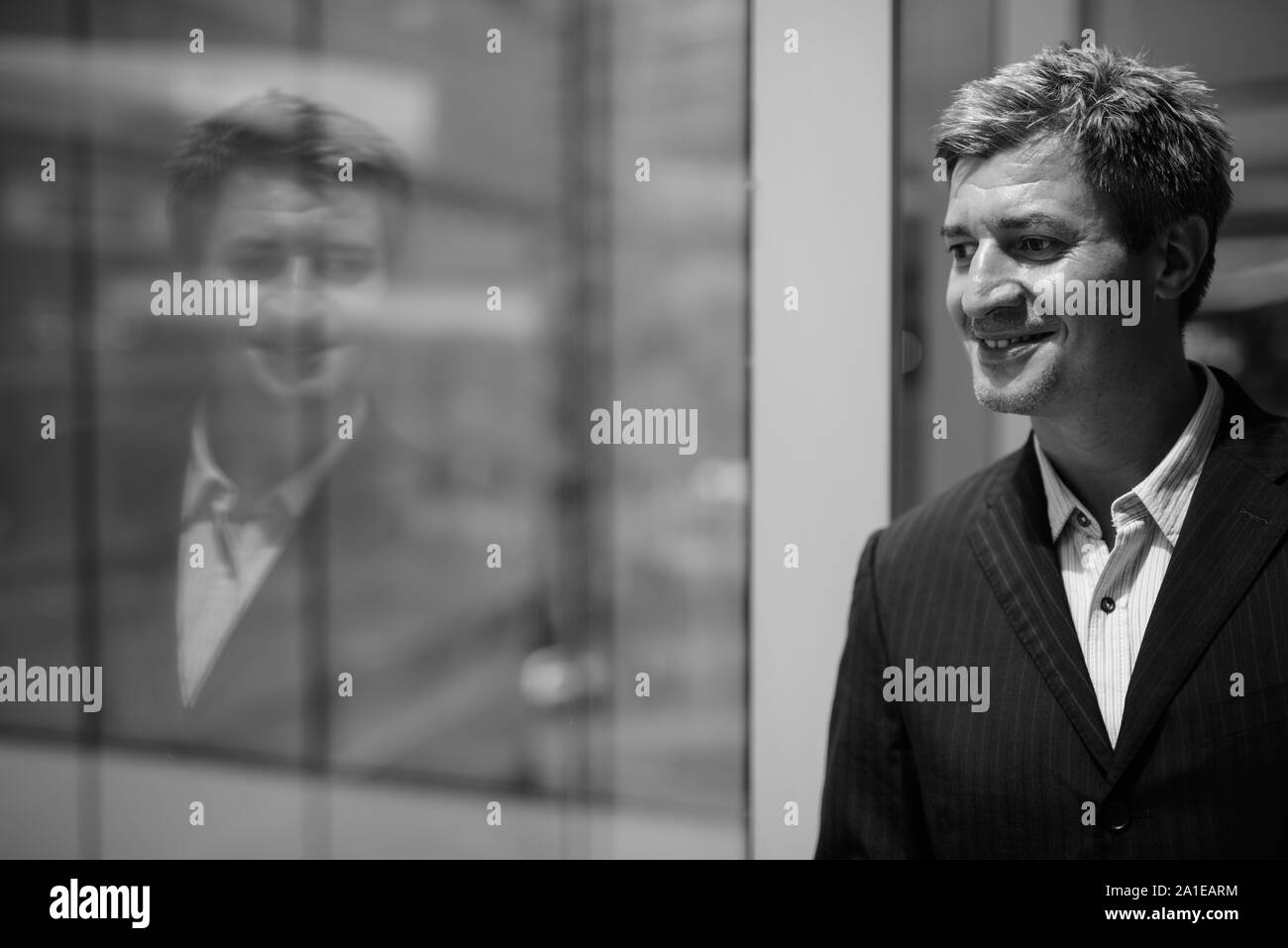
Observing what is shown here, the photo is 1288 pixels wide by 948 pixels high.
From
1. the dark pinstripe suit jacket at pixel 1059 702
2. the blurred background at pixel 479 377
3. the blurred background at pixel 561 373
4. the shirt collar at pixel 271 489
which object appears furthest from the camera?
the shirt collar at pixel 271 489

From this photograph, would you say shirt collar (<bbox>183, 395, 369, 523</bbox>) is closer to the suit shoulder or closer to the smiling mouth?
the suit shoulder

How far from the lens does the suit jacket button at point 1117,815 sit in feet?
4.36

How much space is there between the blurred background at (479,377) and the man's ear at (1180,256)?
82 centimetres

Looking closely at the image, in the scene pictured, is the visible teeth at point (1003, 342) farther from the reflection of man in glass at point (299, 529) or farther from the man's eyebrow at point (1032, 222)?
the reflection of man in glass at point (299, 529)

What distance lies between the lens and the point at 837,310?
76.2 inches

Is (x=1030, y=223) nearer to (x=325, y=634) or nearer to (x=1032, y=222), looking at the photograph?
(x=1032, y=222)

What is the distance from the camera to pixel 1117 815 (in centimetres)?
133

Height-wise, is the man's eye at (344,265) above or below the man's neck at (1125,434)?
above

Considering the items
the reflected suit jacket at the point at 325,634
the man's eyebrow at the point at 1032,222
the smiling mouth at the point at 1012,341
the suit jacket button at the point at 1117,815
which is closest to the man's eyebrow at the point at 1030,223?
the man's eyebrow at the point at 1032,222

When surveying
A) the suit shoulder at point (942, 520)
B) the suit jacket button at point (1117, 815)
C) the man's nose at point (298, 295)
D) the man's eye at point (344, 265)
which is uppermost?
the man's eye at point (344, 265)

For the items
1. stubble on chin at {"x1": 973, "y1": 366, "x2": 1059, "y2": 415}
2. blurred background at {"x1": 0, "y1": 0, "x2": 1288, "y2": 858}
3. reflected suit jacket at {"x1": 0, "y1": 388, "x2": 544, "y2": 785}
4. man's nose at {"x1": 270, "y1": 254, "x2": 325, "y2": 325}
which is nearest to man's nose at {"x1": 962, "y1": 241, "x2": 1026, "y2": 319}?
stubble on chin at {"x1": 973, "y1": 366, "x2": 1059, "y2": 415}
